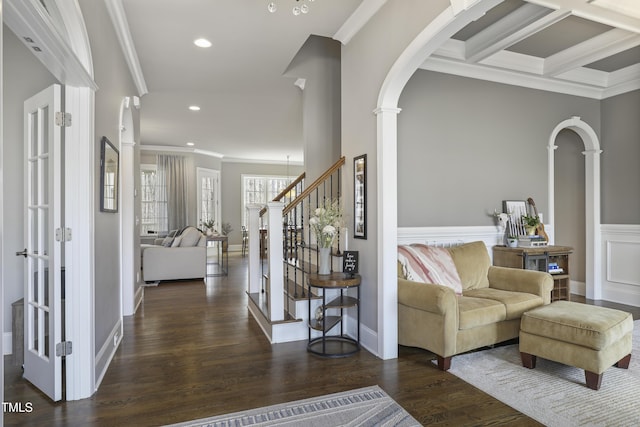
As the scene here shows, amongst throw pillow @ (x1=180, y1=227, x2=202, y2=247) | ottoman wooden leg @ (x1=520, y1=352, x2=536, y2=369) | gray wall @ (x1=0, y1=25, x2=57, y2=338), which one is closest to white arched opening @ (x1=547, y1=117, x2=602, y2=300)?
ottoman wooden leg @ (x1=520, y1=352, x2=536, y2=369)

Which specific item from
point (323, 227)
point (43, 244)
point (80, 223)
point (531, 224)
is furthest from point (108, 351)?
point (531, 224)

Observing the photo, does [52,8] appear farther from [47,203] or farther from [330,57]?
[330,57]

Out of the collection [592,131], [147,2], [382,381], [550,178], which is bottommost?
[382,381]

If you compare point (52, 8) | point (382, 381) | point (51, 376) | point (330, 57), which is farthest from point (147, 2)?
point (382, 381)

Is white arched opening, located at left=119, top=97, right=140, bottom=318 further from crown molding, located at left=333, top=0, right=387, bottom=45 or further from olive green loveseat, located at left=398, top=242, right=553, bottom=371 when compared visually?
olive green loveseat, located at left=398, top=242, right=553, bottom=371

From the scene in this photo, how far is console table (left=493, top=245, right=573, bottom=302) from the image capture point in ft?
14.0

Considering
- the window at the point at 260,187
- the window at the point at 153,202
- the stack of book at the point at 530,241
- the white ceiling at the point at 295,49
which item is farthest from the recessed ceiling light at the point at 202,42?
the window at the point at 260,187

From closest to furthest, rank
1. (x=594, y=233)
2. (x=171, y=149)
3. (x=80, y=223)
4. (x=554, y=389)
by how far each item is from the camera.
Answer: (x=80, y=223), (x=554, y=389), (x=594, y=233), (x=171, y=149)

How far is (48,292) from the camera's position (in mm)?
2594

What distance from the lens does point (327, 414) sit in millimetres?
2285

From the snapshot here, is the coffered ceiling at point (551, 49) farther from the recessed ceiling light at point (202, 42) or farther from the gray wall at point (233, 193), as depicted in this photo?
the gray wall at point (233, 193)

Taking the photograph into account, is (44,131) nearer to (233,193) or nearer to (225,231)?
(225,231)

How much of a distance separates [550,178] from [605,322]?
2.88m

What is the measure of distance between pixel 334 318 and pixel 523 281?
1872 mm
